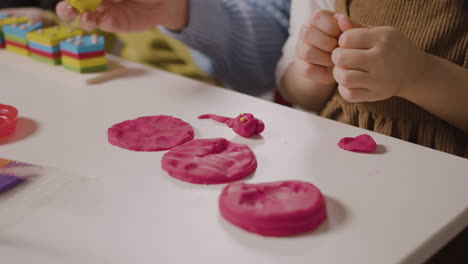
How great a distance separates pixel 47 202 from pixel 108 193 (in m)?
0.05

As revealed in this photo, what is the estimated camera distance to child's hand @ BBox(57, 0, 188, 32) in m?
0.82

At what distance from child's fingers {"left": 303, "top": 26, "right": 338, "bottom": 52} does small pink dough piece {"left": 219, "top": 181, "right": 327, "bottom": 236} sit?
0.73 feet

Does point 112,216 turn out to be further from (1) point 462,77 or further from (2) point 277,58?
(2) point 277,58

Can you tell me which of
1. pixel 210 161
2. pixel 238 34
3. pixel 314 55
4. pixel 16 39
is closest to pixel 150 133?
pixel 210 161

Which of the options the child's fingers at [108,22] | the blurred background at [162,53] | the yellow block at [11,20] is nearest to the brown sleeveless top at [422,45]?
the child's fingers at [108,22]

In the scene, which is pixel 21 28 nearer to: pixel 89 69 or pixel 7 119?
pixel 89 69

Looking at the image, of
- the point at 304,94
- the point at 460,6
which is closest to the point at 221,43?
the point at 304,94

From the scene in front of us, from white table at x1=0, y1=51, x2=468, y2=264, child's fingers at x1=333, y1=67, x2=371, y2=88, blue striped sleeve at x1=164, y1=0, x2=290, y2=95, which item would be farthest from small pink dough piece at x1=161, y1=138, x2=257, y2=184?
blue striped sleeve at x1=164, y1=0, x2=290, y2=95

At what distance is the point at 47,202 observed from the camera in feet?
1.54

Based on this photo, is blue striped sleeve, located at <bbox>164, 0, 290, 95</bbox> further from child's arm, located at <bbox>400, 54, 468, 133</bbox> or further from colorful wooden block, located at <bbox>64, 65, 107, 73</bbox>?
child's arm, located at <bbox>400, 54, 468, 133</bbox>

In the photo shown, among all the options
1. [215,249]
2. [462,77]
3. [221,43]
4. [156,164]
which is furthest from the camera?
[221,43]

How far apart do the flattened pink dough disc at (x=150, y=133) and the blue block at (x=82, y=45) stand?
8.7 inches

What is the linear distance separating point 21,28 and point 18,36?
0.05 ft

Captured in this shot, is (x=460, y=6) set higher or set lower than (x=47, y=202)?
higher
